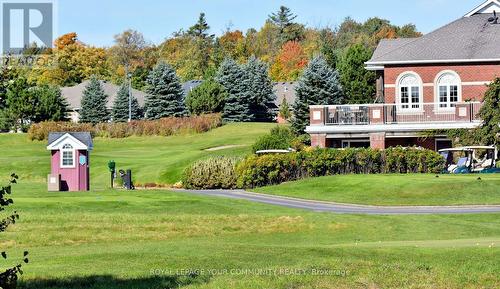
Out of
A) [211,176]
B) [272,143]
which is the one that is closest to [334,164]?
[211,176]

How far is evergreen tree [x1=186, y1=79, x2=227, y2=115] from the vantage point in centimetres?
8481

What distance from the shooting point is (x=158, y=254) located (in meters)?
20.2

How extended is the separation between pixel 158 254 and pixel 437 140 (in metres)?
33.9

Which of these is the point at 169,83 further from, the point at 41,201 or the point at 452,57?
the point at 41,201

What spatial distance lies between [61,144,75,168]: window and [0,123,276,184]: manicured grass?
5.60 m

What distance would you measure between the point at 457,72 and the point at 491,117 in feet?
23.4

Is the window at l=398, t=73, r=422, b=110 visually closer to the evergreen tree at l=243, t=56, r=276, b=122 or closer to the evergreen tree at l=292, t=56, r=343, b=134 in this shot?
the evergreen tree at l=292, t=56, r=343, b=134

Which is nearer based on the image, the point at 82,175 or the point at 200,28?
the point at 82,175

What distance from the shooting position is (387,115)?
5169cm

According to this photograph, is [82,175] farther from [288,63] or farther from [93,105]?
[288,63]

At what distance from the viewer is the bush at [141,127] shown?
77.6 metres

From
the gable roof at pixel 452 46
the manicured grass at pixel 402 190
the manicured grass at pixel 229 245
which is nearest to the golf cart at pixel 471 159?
the manicured grass at pixel 402 190

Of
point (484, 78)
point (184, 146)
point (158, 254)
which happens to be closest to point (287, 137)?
point (484, 78)

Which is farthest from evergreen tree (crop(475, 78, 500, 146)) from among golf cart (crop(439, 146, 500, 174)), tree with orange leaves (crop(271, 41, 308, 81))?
tree with orange leaves (crop(271, 41, 308, 81))
